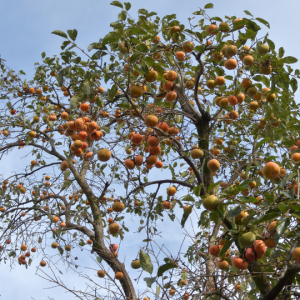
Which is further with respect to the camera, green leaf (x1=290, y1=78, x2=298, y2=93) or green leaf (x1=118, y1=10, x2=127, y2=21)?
green leaf (x1=290, y1=78, x2=298, y2=93)

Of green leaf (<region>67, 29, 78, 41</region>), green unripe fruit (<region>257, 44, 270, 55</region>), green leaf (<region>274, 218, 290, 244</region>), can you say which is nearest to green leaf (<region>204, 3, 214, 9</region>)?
green unripe fruit (<region>257, 44, 270, 55</region>)

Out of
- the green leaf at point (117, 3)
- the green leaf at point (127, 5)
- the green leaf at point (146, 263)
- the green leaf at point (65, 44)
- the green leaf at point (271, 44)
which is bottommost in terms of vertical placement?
the green leaf at point (146, 263)

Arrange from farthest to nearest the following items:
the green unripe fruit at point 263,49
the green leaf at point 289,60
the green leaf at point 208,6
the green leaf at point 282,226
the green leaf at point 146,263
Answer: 1. the green leaf at point 208,6
2. the green unripe fruit at point 263,49
3. the green leaf at point 289,60
4. the green leaf at point 146,263
5. the green leaf at point 282,226

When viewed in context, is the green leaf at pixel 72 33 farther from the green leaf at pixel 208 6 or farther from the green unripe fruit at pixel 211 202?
the green unripe fruit at pixel 211 202

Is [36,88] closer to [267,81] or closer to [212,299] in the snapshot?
[267,81]

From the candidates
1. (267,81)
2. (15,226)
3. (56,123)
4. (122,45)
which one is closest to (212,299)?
(267,81)

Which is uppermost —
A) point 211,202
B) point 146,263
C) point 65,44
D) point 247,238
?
point 65,44

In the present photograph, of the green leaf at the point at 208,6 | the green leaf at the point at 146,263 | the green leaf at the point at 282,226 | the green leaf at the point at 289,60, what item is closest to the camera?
the green leaf at the point at 282,226

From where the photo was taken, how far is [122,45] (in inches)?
79.9

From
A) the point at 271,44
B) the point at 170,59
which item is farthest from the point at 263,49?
the point at 170,59

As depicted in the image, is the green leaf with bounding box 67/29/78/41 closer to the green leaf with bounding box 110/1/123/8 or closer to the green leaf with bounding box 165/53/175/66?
the green leaf with bounding box 110/1/123/8

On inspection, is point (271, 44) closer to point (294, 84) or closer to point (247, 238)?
point (294, 84)

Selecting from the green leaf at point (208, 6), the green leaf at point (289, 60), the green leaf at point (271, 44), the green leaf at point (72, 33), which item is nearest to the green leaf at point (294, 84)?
the green leaf at point (289, 60)

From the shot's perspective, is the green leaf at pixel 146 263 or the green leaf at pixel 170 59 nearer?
the green leaf at pixel 146 263
